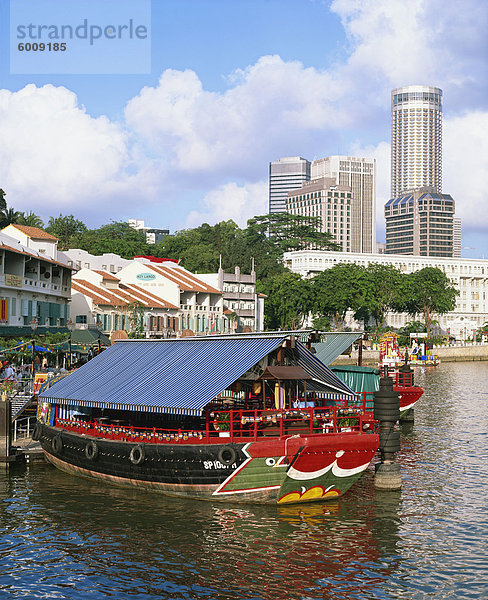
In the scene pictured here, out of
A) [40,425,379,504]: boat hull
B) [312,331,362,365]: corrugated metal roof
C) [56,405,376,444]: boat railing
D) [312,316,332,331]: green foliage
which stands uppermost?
[312,316,332,331]: green foliage

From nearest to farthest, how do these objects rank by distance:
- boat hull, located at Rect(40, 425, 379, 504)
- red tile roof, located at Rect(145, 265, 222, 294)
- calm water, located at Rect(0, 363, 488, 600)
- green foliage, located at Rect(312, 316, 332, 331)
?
calm water, located at Rect(0, 363, 488, 600) < boat hull, located at Rect(40, 425, 379, 504) < red tile roof, located at Rect(145, 265, 222, 294) < green foliage, located at Rect(312, 316, 332, 331)

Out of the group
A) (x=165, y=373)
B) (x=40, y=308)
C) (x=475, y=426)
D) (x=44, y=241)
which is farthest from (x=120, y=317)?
(x=165, y=373)

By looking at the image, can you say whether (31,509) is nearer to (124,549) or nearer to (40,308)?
(124,549)

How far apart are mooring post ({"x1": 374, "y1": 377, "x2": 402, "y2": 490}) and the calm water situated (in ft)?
1.89

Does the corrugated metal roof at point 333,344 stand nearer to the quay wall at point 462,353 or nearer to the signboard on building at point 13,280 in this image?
the signboard on building at point 13,280

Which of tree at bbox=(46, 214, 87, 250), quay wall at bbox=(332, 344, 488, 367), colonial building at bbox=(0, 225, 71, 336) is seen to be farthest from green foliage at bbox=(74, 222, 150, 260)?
colonial building at bbox=(0, 225, 71, 336)

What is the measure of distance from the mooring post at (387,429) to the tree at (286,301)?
11541cm

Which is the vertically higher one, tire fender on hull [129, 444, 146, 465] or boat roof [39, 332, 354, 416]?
boat roof [39, 332, 354, 416]

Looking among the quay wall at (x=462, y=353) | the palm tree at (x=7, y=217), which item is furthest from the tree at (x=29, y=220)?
the quay wall at (x=462, y=353)

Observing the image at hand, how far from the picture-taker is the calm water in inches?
814

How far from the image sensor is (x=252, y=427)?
28.2 metres

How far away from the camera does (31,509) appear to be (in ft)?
91.6

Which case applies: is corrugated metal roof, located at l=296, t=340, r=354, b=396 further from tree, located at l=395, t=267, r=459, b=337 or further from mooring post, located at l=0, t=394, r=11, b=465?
tree, located at l=395, t=267, r=459, b=337

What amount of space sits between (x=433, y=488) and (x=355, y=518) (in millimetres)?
6552
